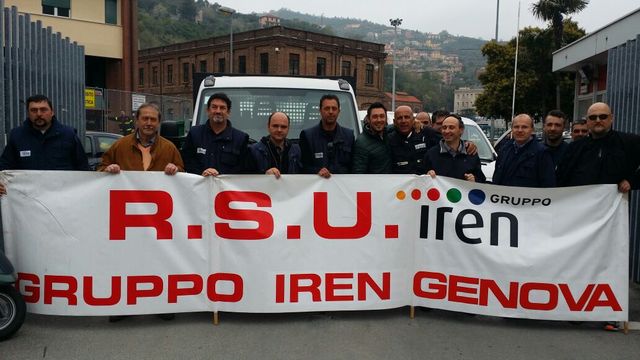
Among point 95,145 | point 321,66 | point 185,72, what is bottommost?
point 95,145

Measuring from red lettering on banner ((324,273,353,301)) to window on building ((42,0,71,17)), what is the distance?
29.3 m

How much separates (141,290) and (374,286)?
199 centimetres

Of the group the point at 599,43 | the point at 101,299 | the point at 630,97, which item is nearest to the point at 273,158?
the point at 101,299

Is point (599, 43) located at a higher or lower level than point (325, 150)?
higher

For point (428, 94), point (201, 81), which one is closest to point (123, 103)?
point (201, 81)

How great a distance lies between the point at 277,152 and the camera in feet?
18.5

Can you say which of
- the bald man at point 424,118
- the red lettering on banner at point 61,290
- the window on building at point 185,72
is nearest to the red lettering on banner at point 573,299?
the bald man at point 424,118

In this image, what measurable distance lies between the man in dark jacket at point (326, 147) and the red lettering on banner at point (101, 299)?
1984mm

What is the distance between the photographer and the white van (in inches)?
281

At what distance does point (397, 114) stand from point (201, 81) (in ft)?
10.1

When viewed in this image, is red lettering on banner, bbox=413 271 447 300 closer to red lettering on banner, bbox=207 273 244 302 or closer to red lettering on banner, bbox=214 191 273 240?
red lettering on banner, bbox=214 191 273 240

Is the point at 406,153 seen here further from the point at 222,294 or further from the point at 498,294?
the point at 222,294

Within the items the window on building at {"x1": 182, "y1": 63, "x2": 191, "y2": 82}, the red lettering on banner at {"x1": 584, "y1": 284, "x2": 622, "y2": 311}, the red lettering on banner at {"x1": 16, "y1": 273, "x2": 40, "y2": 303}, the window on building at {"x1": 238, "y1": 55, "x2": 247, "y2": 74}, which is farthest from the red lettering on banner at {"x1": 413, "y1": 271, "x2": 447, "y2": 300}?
the window on building at {"x1": 182, "y1": 63, "x2": 191, "y2": 82}

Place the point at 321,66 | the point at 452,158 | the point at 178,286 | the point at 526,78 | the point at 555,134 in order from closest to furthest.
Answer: the point at 178,286 → the point at 452,158 → the point at 555,134 → the point at 526,78 → the point at 321,66
